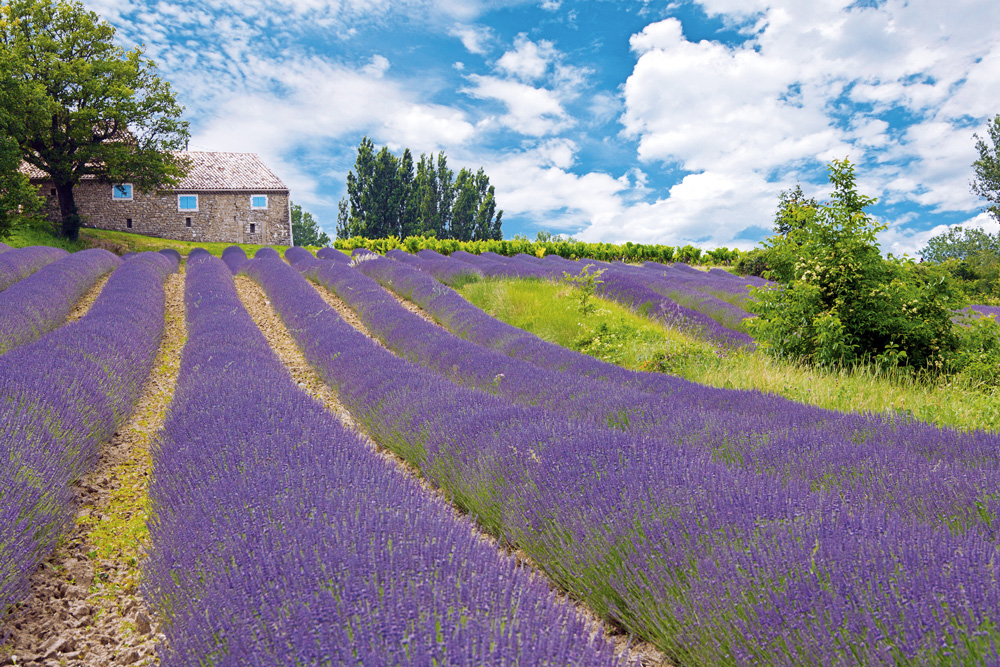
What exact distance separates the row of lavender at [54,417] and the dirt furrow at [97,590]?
0.45ft

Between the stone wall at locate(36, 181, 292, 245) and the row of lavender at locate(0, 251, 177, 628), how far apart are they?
23041 mm

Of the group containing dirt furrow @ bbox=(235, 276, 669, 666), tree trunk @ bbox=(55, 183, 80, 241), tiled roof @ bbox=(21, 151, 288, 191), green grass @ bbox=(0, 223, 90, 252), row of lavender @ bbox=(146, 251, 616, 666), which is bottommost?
dirt furrow @ bbox=(235, 276, 669, 666)

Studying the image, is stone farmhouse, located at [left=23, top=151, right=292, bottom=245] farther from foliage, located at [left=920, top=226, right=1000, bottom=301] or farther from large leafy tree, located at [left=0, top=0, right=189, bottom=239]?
foliage, located at [left=920, top=226, right=1000, bottom=301]

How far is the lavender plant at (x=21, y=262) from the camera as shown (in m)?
10.3

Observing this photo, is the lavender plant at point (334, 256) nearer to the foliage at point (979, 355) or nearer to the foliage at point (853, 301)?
the foliage at point (853, 301)

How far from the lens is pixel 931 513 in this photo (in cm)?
221

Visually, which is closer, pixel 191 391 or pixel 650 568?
pixel 650 568

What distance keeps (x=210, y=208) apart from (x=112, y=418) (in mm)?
26889

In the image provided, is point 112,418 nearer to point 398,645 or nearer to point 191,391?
point 191,391

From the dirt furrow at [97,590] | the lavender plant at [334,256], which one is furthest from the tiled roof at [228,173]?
Result: the dirt furrow at [97,590]

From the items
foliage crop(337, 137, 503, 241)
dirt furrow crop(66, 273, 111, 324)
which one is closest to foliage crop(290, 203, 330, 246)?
foliage crop(337, 137, 503, 241)

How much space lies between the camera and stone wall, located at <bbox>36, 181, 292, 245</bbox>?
27000 mm

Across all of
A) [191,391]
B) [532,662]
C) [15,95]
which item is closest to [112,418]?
[191,391]

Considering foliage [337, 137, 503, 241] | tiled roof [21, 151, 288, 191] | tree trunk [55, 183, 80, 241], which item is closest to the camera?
tree trunk [55, 183, 80, 241]
